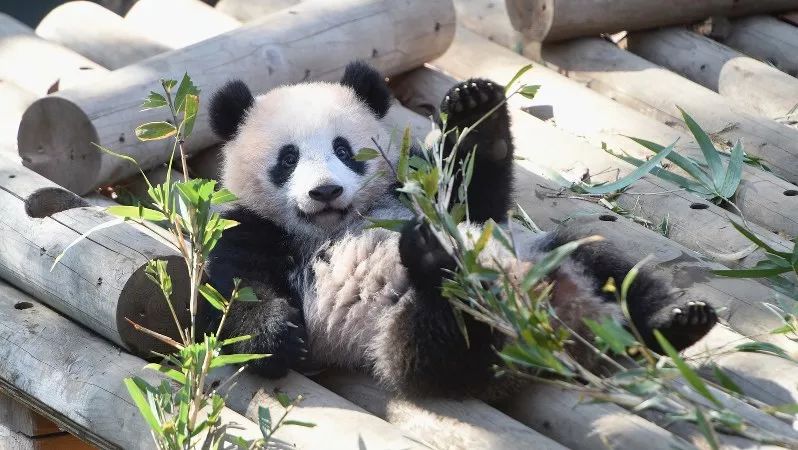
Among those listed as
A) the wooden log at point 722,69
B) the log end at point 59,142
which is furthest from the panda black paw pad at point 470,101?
the wooden log at point 722,69

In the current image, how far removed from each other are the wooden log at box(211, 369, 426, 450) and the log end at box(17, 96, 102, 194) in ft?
3.99

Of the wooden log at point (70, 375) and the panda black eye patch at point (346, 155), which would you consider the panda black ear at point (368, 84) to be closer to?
the panda black eye patch at point (346, 155)

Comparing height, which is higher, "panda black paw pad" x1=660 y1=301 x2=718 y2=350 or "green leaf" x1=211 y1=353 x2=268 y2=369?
"panda black paw pad" x1=660 y1=301 x2=718 y2=350

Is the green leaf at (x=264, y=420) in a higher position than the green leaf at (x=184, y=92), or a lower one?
lower

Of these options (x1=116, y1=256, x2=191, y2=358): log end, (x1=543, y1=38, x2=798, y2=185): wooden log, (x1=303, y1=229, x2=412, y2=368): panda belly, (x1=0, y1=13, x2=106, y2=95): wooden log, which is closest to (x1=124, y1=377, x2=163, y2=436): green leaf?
(x1=116, y1=256, x2=191, y2=358): log end

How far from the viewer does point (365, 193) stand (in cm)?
334

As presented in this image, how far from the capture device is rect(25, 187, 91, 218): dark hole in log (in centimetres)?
346

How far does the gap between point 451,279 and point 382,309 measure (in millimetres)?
357

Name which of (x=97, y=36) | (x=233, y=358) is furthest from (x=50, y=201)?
(x=97, y=36)

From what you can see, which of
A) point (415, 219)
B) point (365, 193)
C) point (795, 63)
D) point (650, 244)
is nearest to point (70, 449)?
Result: point (365, 193)

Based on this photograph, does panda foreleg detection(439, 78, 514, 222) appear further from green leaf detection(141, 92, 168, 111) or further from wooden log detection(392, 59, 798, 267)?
green leaf detection(141, 92, 168, 111)

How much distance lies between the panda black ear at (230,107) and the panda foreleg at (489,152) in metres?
0.61

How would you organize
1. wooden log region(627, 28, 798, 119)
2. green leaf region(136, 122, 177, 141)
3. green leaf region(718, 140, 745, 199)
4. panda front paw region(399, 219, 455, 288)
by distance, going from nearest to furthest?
panda front paw region(399, 219, 455, 288), green leaf region(136, 122, 177, 141), green leaf region(718, 140, 745, 199), wooden log region(627, 28, 798, 119)

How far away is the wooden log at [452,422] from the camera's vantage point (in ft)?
8.74
